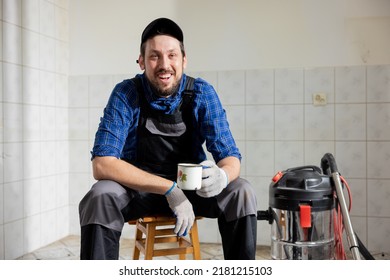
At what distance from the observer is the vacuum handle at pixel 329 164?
4.22 feet

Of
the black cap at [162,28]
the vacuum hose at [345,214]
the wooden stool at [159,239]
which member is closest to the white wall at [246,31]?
the black cap at [162,28]

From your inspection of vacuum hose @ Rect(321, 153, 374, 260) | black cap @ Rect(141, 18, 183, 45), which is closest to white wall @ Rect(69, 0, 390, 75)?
black cap @ Rect(141, 18, 183, 45)

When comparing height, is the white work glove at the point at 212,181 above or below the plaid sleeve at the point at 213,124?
below

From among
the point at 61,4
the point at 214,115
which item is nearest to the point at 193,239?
the point at 214,115

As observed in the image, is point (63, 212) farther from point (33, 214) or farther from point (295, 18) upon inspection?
point (295, 18)

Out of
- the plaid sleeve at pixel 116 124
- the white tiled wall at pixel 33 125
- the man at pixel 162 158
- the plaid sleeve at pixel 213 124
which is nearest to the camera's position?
the man at pixel 162 158

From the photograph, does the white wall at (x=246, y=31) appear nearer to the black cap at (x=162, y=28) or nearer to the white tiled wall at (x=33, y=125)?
the white tiled wall at (x=33, y=125)

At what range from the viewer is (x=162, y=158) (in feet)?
4.36

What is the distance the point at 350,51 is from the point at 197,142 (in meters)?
0.93

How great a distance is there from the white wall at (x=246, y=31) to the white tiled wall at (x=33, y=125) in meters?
0.13

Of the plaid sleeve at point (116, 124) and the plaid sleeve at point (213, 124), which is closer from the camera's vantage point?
the plaid sleeve at point (116, 124)

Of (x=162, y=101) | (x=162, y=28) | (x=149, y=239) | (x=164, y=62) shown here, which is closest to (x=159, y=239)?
(x=149, y=239)

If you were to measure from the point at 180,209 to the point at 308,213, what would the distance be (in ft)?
1.32
